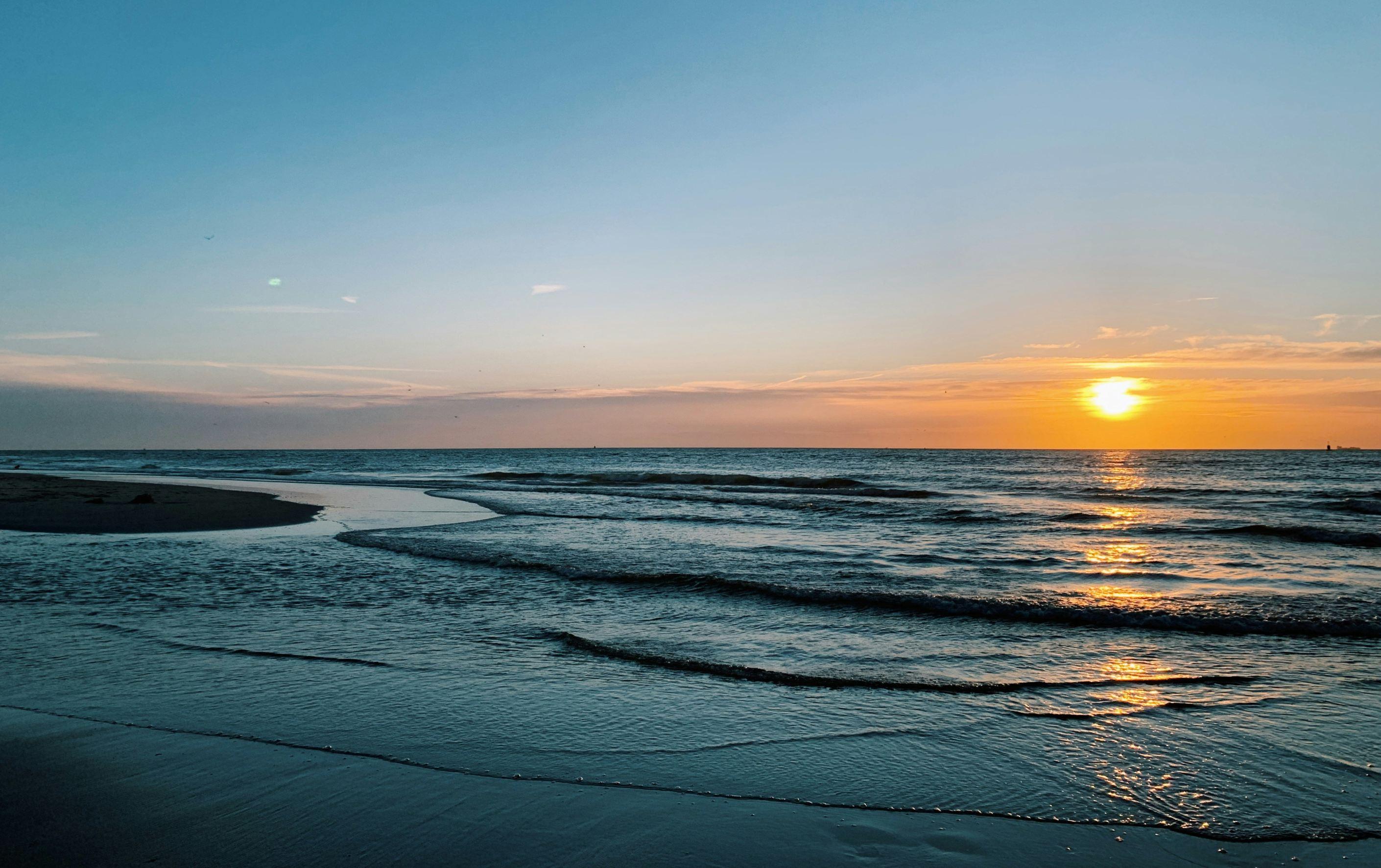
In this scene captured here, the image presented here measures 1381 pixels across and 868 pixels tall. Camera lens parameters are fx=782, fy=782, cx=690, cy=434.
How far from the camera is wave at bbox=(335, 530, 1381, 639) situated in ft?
28.8

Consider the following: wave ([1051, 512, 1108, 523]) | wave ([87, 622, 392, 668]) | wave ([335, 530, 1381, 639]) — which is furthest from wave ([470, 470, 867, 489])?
wave ([87, 622, 392, 668])

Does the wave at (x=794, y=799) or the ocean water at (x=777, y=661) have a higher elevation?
the wave at (x=794, y=799)

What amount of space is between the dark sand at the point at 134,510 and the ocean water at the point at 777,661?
8.03 feet

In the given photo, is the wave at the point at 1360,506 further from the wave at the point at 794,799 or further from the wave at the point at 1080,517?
the wave at the point at 794,799

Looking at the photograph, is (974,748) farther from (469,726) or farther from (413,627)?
(413,627)

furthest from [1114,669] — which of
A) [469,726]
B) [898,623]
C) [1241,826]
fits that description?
[469,726]

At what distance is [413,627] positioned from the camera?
8516 millimetres

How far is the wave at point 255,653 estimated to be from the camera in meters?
6.99

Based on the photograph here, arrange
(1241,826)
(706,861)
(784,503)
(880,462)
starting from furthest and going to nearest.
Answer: (880,462) → (784,503) → (1241,826) → (706,861)

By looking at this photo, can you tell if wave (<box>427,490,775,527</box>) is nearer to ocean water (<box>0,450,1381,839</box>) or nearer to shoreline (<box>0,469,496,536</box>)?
shoreline (<box>0,469,496,536</box>)

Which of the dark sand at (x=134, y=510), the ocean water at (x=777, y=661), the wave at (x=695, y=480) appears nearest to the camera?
the ocean water at (x=777, y=661)

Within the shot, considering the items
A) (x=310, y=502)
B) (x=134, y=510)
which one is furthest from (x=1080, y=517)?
(x=134, y=510)

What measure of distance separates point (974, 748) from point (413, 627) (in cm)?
596

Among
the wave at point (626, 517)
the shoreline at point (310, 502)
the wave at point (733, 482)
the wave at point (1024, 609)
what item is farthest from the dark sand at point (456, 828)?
the wave at point (733, 482)
